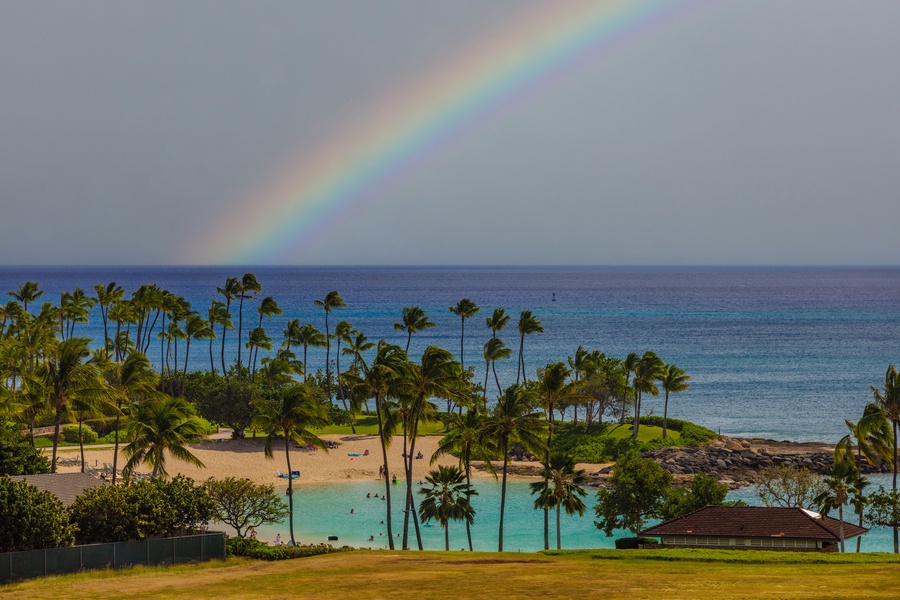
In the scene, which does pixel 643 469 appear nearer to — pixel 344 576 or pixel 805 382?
pixel 344 576

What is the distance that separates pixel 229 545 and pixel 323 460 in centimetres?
4323

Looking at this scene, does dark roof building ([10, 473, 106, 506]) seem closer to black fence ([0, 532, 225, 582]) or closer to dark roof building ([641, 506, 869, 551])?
black fence ([0, 532, 225, 582])

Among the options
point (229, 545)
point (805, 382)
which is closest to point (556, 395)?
point (229, 545)

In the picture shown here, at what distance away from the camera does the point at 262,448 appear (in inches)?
3553

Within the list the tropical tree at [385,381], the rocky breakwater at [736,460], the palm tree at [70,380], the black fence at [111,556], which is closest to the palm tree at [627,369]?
the rocky breakwater at [736,460]

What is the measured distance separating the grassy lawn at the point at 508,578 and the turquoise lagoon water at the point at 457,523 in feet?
61.9

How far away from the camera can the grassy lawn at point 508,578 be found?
111 feet

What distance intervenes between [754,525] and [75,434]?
2414 inches

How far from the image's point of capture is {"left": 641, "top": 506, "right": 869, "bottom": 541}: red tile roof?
155 ft

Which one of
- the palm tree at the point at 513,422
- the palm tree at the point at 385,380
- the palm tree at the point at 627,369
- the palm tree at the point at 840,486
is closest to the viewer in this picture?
the palm tree at the point at 840,486

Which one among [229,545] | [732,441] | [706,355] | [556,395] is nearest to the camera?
[229,545]

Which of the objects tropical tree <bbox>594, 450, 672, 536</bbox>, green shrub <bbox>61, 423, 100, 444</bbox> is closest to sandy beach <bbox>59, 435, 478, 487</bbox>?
green shrub <bbox>61, 423, 100, 444</bbox>

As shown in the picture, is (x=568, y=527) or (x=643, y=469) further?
Result: (x=568, y=527)

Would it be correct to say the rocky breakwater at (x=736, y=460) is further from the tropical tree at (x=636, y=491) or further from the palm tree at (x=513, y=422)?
the palm tree at (x=513, y=422)
